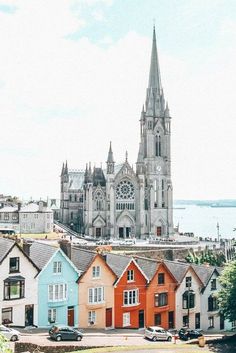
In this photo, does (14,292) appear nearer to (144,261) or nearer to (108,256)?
(108,256)

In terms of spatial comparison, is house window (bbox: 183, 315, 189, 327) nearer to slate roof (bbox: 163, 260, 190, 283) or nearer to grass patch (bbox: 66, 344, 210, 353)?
slate roof (bbox: 163, 260, 190, 283)

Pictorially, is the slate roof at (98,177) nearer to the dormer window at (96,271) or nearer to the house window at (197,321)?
the house window at (197,321)

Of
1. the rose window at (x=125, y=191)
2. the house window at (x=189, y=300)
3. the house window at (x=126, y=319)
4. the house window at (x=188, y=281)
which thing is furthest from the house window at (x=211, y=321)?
the rose window at (x=125, y=191)

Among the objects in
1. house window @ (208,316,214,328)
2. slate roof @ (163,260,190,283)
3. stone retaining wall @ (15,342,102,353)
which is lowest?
house window @ (208,316,214,328)

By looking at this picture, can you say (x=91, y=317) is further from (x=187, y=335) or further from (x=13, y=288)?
(x=187, y=335)

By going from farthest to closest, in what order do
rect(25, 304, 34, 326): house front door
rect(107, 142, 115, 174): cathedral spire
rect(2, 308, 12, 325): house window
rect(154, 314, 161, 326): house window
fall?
rect(107, 142, 115, 174): cathedral spire
rect(154, 314, 161, 326): house window
rect(25, 304, 34, 326): house front door
rect(2, 308, 12, 325): house window

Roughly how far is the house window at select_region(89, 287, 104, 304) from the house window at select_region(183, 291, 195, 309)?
915 centimetres

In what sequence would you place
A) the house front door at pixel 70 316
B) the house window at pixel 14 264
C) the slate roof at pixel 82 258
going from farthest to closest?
1. the slate roof at pixel 82 258
2. the house front door at pixel 70 316
3. the house window at pixel 14 264

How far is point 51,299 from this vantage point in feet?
134

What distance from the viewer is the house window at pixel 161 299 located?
46.1 m

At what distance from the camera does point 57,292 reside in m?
→ 41.2

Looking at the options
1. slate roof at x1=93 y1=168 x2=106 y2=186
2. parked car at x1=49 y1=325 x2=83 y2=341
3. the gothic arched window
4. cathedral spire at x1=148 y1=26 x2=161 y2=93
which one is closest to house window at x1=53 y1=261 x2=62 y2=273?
parked car at x1=49 y1=325 x2=83 y2=341

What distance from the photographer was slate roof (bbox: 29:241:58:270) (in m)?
41.5

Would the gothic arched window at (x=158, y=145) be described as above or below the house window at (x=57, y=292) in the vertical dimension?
above
